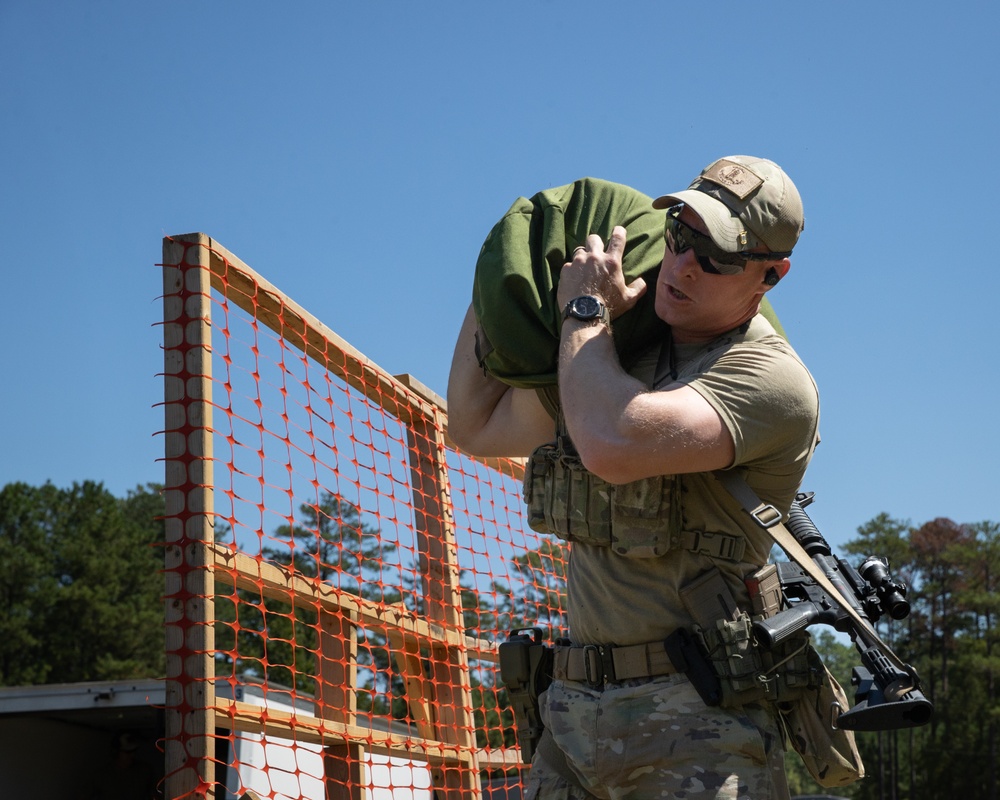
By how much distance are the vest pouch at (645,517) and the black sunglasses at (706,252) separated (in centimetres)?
47

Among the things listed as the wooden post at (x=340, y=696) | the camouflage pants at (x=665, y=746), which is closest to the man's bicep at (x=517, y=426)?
the camouflage pants at (x=665, y=746)

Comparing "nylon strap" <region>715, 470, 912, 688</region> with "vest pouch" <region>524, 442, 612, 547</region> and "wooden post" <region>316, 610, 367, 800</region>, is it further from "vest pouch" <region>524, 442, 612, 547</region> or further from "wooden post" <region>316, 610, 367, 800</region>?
"wooden post" <region>316, 610, 367, 800</region>

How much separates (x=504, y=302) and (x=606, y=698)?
0.90m

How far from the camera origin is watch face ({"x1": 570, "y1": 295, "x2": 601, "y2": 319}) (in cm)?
237

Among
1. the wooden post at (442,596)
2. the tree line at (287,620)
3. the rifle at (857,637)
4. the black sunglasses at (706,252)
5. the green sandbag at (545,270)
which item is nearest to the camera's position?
the rifle at (857,637)

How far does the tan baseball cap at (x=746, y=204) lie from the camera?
235cm

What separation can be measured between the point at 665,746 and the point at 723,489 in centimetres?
56

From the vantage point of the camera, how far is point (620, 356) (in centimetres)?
264

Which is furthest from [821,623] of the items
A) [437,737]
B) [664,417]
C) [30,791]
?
[30,791]

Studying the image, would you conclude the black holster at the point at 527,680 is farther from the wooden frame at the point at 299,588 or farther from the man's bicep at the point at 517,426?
the wooden frame at the point at 299,588

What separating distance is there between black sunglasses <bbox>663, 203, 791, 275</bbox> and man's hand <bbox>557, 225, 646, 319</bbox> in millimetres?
135

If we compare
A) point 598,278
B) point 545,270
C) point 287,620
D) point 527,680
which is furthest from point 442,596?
point 287,620

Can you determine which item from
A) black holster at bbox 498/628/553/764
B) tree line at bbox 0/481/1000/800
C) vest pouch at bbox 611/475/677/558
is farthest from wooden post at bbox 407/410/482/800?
tree line at bbox 0/481/1000/800

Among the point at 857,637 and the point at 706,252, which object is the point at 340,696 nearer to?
the point at 857,637
